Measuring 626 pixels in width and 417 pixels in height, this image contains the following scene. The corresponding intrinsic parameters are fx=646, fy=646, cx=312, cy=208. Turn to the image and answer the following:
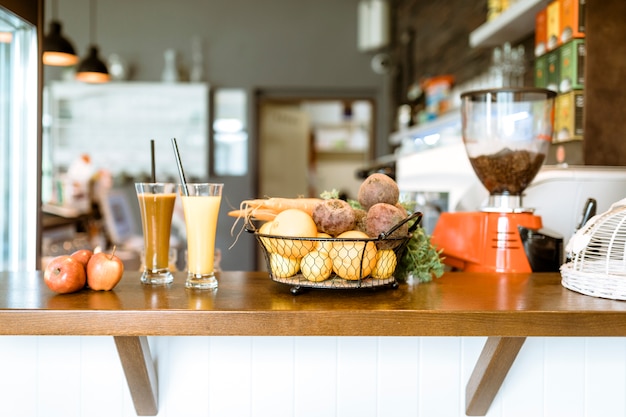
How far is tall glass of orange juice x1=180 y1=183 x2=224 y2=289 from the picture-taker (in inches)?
49.4

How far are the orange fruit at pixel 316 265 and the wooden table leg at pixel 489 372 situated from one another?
35 centimetres

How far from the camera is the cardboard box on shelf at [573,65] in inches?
91.4

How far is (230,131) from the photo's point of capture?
6.56m

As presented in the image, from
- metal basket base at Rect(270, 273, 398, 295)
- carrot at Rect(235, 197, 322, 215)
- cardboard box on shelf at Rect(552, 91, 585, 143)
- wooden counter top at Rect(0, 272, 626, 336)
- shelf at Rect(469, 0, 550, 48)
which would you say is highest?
shelf at Rect(469, 0, 550, 48)

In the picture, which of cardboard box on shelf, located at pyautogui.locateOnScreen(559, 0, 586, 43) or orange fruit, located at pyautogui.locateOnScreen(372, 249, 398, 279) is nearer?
orange fruit, located at pyautogui.locateOnScreen(372, 249, 398, 279)

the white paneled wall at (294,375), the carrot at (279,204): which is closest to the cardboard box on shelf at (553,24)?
the white paneled wall at (294,375)

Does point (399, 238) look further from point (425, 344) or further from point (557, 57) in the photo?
point (557, 57)

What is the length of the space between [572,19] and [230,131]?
4.58 meters

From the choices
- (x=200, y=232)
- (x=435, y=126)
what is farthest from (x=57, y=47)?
(x=200, y=232)

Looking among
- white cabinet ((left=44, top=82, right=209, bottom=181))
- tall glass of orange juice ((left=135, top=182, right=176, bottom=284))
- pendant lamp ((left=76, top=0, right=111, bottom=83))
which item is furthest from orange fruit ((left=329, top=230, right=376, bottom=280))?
white cabinet ((left=44, top=82, right=209, bottom=181))

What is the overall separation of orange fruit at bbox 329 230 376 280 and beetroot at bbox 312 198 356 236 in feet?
0.12

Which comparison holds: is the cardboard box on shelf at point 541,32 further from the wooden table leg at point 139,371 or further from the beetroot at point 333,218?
the wooden table leg at point 139,371

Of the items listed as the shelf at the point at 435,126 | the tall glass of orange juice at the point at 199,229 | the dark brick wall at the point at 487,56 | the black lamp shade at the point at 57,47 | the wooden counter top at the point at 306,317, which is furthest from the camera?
the black lamp shade at the point at 57,47

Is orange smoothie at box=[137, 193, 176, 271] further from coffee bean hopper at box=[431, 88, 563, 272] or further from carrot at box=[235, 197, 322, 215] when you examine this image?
coffee bean hopper at box=[431, 88, 563, 272]
